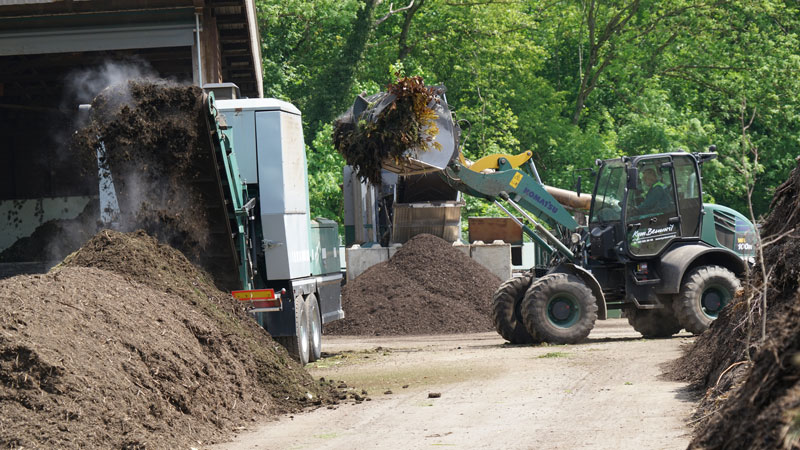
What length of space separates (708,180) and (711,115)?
390 cm

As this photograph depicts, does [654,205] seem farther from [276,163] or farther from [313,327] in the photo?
[276,163]

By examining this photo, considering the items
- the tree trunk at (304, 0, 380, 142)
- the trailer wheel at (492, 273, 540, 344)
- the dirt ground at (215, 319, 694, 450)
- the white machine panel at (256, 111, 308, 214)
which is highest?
the tree trunk at (304, 0, 380, 142)

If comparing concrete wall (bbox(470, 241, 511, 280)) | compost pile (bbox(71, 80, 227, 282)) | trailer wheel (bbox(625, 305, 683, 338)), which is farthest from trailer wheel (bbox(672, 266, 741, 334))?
compost pile (bbox(71, 80, 227, 282))

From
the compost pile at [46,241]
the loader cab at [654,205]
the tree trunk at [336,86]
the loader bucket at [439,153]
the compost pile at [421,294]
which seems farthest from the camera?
the tree trunk at [336,86]

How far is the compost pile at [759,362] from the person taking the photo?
3.95 m

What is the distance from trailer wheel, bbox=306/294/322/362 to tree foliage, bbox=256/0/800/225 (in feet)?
63.7

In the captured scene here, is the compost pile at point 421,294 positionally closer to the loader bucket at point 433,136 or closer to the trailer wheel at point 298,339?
the loader bucket at point 433,136

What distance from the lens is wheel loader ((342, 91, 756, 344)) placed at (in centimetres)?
1441

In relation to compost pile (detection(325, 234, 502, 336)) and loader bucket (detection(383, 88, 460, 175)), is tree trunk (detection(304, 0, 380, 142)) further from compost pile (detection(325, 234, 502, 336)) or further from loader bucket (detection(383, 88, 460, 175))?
loader bucket (detection(383, 88, 460, 175))

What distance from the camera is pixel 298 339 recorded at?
12219mm

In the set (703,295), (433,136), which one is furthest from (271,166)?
(703,295)

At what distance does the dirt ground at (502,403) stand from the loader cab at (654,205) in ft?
4.99

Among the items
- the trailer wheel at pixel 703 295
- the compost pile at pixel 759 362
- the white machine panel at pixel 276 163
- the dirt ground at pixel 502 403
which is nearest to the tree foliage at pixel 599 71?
the trailer wheel at pixel 703 295

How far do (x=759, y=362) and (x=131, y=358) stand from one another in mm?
5038
